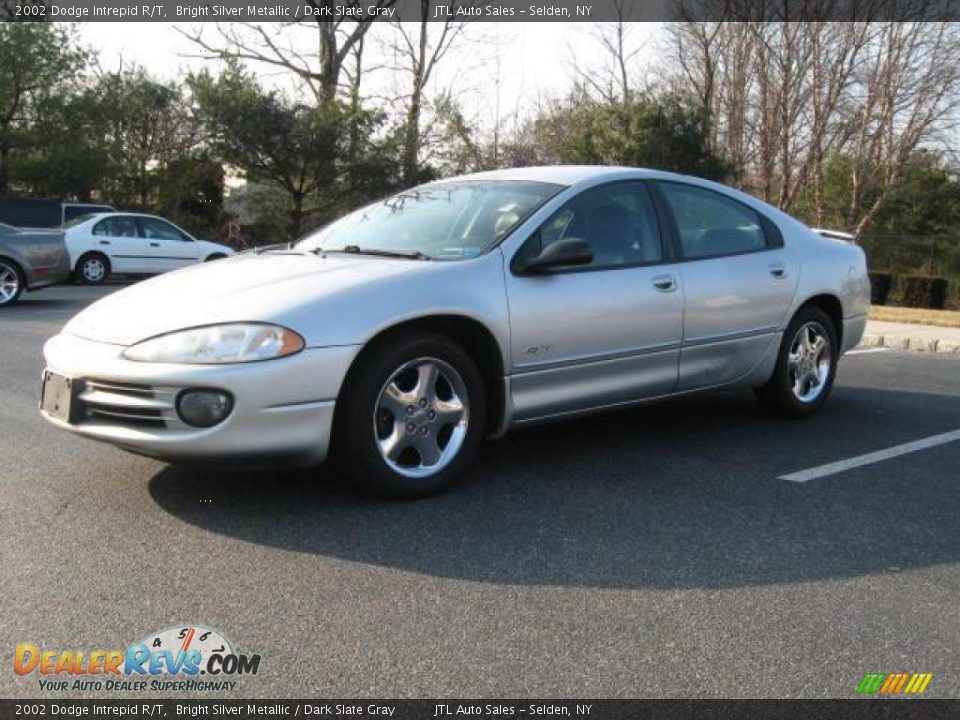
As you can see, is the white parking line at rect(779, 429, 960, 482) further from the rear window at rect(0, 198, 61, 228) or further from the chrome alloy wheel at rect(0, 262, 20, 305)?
the rear window at rect(0, 198, 61, 228)

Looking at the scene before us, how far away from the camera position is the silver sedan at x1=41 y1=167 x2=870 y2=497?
3.93 metres

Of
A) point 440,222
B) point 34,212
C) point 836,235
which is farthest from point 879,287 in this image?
point 440,222

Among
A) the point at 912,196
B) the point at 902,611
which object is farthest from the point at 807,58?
the point at 902,611

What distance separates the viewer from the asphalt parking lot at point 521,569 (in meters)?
2.82

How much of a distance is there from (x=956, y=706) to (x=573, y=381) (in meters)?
2.50

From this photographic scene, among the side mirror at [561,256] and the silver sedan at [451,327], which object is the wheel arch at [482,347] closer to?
the silver sedan at [451,327]

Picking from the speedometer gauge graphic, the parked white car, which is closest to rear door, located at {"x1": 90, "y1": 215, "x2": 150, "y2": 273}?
the parked white car

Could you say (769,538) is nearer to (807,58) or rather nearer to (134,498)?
(134,498)

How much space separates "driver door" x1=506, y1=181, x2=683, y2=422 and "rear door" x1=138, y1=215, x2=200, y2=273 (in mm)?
15389

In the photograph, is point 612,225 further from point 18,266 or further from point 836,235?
point 18,266

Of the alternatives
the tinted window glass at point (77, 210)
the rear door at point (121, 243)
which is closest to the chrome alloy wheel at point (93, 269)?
the rear door at point (121, 243)

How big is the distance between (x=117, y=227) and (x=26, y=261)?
573cm

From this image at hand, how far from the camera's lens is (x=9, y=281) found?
13133 mm

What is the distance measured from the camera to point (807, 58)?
1972cm
